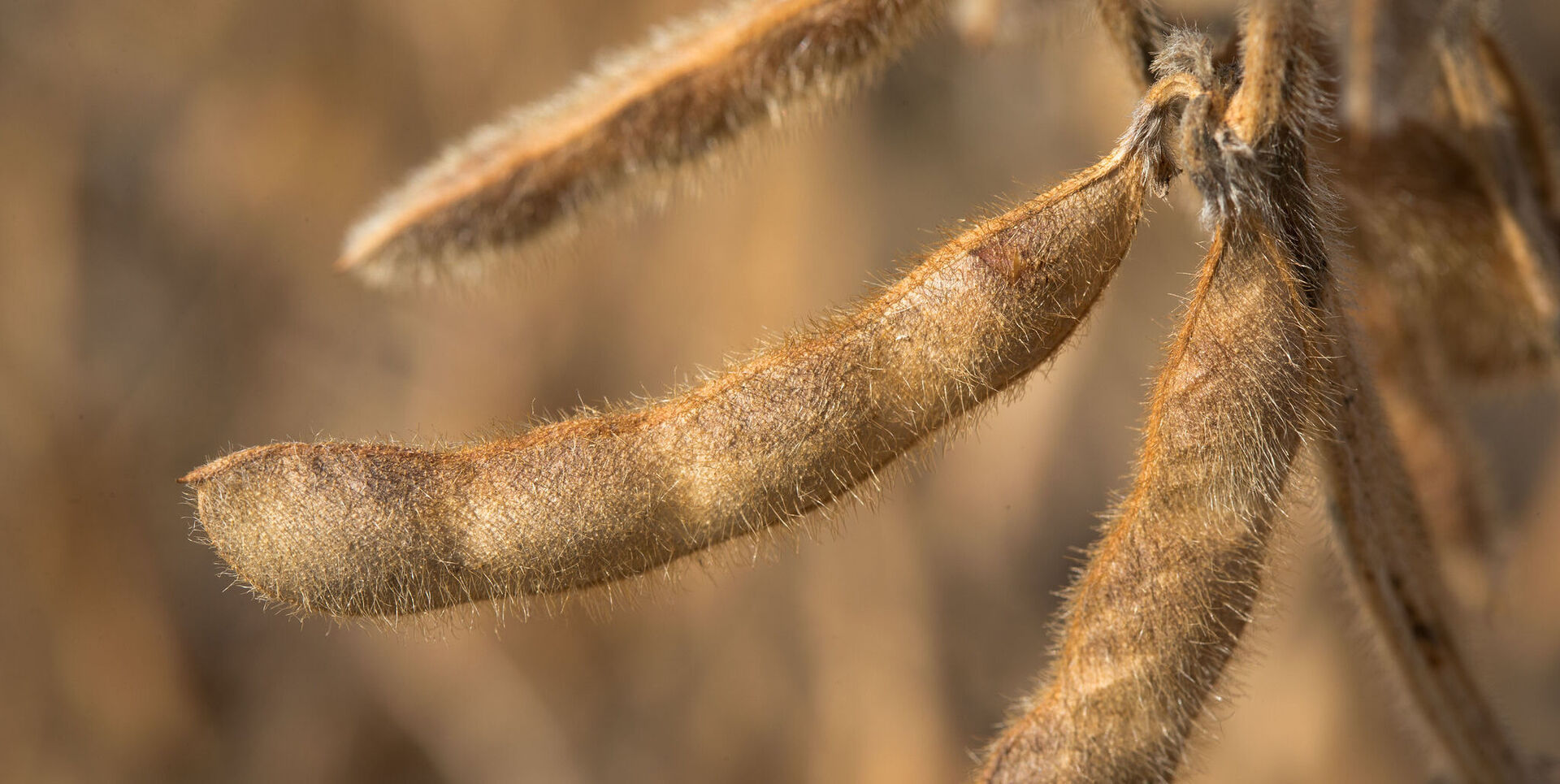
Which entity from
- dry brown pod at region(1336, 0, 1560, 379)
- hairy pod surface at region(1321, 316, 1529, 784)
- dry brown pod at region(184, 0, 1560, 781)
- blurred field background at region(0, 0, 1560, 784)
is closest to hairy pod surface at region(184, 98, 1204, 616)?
dry brown pod at region(184, 0, 1560, 781)

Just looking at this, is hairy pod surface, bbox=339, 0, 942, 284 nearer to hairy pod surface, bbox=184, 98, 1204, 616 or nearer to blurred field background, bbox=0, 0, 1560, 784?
hairy pod surface, bbox=184, 98, 1204, 616

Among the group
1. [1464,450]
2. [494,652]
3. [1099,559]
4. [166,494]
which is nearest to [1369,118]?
[1464,450]

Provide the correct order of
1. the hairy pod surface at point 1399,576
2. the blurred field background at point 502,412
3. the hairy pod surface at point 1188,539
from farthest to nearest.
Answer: the blurred field background at point 502,412 < the hairy pod surface at point 1399,576 < the hairy pod surface at point 1188,539

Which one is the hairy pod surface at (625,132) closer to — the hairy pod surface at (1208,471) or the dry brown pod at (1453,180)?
the hairy pod surface at (1208,471)

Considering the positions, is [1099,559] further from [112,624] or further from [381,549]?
[112,624]

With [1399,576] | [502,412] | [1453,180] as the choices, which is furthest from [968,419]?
[502,412]

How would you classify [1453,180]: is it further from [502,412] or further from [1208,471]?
[502,412]

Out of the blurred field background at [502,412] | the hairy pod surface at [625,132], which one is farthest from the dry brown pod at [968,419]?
the blurred field background at [502,412]
